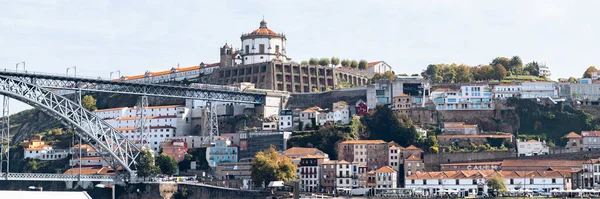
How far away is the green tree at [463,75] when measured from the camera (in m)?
103

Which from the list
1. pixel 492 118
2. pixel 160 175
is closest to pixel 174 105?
pixel 160 175

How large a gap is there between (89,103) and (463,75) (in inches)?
1478

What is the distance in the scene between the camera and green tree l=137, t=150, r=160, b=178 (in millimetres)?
85125

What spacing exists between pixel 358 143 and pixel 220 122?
58.5ft

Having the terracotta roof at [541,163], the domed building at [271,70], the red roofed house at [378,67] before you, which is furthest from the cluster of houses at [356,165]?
the red roofed house at [378,67]

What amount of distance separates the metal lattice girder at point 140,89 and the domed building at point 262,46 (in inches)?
482

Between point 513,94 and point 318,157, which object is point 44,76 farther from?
point 513,94

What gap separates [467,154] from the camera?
85125 mm

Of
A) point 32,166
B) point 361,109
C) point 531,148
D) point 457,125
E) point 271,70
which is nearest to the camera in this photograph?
point 531,148

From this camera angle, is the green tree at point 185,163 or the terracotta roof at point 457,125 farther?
the green tree at point 185,163

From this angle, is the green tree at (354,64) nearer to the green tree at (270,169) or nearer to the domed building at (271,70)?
the domed building at (271,70)

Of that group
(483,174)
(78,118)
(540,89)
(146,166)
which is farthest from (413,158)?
(78,118)

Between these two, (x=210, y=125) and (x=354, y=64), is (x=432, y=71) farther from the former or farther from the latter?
(x=210, y=125)

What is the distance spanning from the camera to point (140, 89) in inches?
3538
